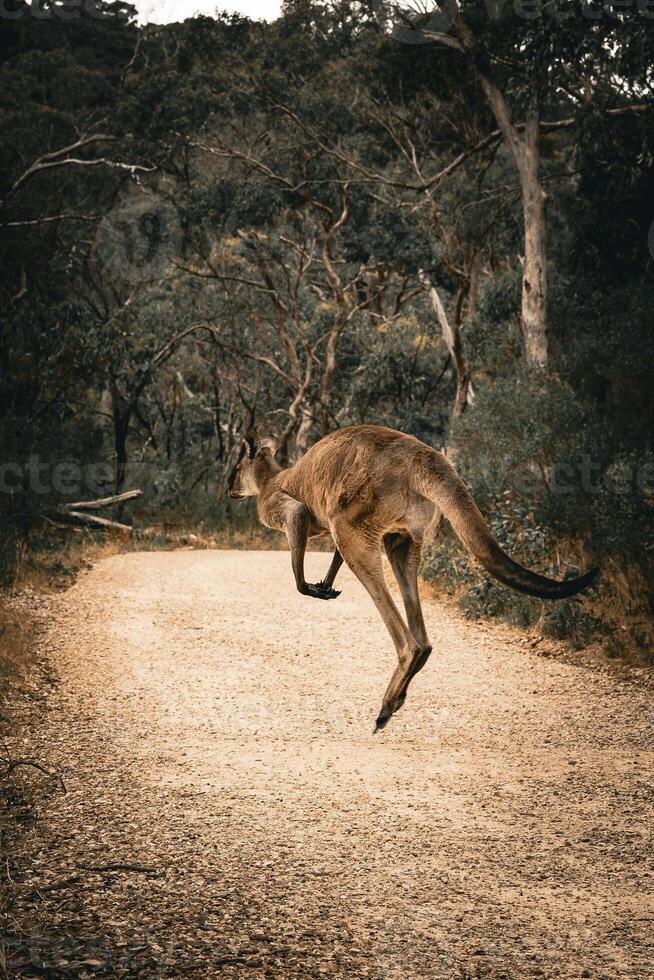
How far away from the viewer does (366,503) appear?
4875mm

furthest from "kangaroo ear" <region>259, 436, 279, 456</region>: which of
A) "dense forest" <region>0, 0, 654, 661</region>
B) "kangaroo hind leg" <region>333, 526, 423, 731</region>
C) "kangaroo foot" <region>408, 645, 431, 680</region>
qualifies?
"dense forest" <region>0, 0, 654, 661</region>

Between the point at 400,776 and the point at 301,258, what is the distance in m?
21.6

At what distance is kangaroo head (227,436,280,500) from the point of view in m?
5.18

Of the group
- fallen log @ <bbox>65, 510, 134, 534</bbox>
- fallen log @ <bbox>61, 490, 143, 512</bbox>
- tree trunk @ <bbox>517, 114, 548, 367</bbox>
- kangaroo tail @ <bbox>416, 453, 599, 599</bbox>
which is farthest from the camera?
tree trunk @ <bbox>517, 114, 548, 367</bbox>

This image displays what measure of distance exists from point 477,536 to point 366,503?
3.46ft

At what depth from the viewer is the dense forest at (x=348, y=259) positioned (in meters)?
12.7

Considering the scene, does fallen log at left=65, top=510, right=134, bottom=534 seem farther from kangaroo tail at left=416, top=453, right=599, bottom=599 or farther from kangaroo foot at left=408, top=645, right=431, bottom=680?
kangaroo tail at left=416, top=453, right=599, bottom=599

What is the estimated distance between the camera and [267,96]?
77.3ft

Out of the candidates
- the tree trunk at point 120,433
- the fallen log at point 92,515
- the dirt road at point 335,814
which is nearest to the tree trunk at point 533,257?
the tree trunk at point 120,433

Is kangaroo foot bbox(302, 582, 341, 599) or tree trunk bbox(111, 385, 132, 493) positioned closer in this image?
kangaroo foot bbox(302, 582, 341, 599)

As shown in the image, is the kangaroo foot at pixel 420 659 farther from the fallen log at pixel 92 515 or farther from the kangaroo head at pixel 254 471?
the fallen log at pixel 92 515

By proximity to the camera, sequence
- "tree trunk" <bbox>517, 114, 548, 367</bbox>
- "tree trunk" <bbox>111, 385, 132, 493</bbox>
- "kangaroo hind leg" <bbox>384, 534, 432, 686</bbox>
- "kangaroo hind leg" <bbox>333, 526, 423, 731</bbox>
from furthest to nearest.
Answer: "tree trunk" <bbox>517, 114, 548, 367</bbox> < "tree trunk" <bbox>111, 385, 132, 493</bbox> < "kangaroo hind leg" <bbox>384, 534, 432, 686</bbox> < "kangaroo hind leg" <bbox>333, 526, 423, 731</bbox>

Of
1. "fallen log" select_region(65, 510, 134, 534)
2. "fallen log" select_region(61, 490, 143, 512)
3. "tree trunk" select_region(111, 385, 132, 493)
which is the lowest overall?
"fallen log" select_region(65, 510, 134, 534)

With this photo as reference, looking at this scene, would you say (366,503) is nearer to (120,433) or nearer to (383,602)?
(383,602)
